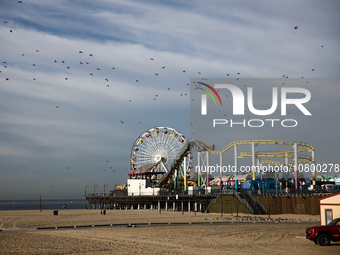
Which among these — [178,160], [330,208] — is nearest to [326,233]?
[330,208]

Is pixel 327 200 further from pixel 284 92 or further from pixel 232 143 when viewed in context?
pixel 232 143

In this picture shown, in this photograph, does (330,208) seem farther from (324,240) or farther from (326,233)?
(326,233)

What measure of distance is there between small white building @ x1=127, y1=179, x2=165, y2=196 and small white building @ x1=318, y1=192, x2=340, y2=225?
49.7 metres

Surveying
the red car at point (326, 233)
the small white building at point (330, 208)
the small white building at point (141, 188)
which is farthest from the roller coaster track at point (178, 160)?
the red car at point (326, 233)

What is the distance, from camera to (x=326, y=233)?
19891 millimetres

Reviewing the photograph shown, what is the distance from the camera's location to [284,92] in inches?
1674

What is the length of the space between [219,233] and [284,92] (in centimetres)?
2110

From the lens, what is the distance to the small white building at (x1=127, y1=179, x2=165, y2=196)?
2987 inches

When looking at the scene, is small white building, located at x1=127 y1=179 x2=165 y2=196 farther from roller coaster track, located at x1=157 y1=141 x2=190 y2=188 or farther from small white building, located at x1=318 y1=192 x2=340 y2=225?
small white building, located at x1=318 y1=192 x2=340 y2=225

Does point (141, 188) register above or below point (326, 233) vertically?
below

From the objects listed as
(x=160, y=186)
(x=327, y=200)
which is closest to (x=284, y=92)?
(x=327, y=200)

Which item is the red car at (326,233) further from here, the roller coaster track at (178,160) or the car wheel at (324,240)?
the roller coaster track at (178,160)

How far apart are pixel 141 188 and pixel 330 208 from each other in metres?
56.6

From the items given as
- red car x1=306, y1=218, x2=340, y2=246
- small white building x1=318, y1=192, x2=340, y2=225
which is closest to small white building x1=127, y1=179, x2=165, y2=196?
small white building x1=318, y1=192, x2=340, y2=225
